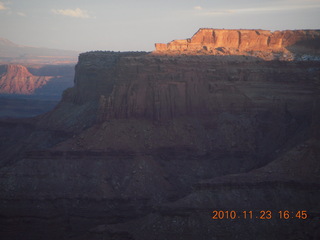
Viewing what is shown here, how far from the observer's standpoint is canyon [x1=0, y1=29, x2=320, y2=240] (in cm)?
3650

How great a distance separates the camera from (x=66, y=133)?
53.9 meters

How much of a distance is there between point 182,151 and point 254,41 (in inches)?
803

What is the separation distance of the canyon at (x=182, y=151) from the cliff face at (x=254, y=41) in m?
0.15

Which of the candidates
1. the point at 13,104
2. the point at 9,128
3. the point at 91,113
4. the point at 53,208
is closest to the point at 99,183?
the point at 53,208

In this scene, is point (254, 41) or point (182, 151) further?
point (254, 41)

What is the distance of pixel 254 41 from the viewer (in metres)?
59.7

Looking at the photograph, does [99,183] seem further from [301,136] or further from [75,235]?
[301,136]

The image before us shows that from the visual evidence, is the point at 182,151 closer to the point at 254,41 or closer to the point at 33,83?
the point at 254,41

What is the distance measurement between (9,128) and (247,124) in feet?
105

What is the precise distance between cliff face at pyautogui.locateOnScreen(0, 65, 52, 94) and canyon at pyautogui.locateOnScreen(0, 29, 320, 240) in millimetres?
92494

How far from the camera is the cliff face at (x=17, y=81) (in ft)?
484
